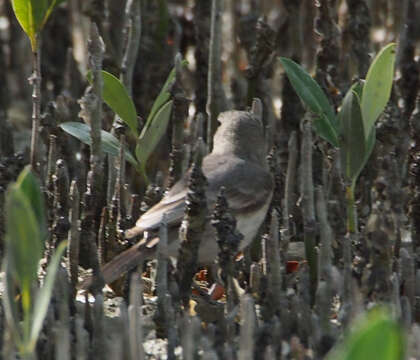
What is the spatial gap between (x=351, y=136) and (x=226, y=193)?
23.1 inches

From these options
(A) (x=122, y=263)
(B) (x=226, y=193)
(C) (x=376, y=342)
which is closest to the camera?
(C) (x=376, y=342)

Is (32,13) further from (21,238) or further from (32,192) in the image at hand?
(21,238)

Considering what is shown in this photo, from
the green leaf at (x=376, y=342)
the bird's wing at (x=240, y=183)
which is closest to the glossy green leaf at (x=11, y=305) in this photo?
the green leaf at (x=376, y=342)

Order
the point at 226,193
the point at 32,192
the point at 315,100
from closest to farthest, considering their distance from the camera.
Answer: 1. the point at 32,192
2. the point at 315,100
3. the point at 226,193

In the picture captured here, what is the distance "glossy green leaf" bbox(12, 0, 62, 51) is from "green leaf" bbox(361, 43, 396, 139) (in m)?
1.30

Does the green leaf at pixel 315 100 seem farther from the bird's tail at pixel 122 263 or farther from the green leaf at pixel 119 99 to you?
the bird's tail at pixel 122 263

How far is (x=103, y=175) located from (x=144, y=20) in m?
1.90

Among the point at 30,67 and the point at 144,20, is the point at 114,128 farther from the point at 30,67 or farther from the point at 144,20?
the point at 30,67

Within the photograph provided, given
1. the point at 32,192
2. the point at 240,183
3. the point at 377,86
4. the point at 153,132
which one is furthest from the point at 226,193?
the point at 32,192

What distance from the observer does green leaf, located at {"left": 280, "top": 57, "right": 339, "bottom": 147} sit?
164 inches

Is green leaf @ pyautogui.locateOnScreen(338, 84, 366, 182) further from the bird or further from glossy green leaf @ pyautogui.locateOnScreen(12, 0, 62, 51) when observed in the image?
glossy green leaf @ pyautogui.locateOnScreen(12, 0, 62, 51)

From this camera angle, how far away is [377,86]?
13.3ft

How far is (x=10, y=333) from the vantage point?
3.21 metres

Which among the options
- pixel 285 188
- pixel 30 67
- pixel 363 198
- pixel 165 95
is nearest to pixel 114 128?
pixel 165 95
